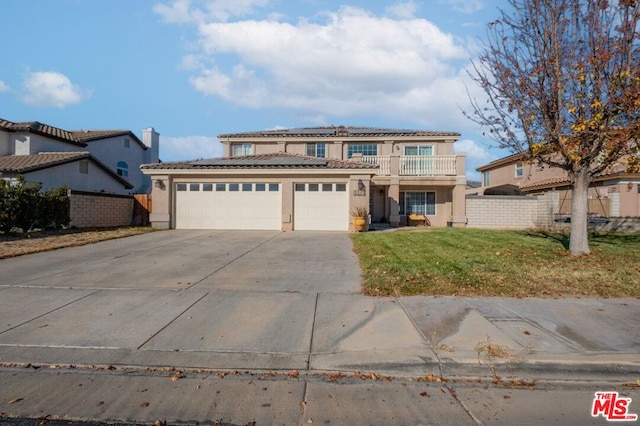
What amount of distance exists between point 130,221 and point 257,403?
2076cm

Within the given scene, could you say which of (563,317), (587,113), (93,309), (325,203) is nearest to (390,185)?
(325,203)

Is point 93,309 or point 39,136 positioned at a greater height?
point 39,136

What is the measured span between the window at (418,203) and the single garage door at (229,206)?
336 inches

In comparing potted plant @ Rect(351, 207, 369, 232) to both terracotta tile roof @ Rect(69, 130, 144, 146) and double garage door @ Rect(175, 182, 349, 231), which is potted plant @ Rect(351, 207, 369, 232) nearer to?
double garage door @ Rect(175, 182, 349, 231)

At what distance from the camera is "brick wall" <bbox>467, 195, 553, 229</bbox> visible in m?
18.6

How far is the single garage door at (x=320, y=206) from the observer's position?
59.5 feet

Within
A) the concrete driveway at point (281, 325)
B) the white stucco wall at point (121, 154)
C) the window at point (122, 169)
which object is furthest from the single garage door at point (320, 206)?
the window at point (122, 169)

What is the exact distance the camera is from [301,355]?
4.20 meters

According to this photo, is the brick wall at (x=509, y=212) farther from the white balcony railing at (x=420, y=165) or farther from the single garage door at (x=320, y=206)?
the single garage door at (x=320, y=206)

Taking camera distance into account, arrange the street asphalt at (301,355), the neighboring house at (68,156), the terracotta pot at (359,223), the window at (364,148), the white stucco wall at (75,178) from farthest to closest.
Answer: the window at (364,148) < the neighboring house at (68,156) < the white stucco wall at (75,178) < the terracotta pot at (359,223) < the street asphalt at (301,355)

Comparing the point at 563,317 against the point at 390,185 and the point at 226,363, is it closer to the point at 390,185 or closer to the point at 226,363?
the point at 226,363

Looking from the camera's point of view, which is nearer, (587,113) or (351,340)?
(351,340)

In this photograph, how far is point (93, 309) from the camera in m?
5.67

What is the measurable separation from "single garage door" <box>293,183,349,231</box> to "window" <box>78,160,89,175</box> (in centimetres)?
1430
